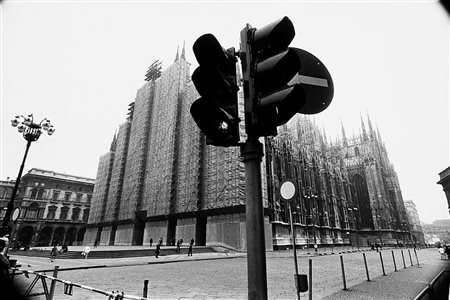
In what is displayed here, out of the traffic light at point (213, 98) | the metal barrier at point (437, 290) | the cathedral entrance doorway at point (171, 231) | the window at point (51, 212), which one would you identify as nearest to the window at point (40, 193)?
the window at point (51, 212)

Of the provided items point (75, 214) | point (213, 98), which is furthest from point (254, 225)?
point (75, 214)

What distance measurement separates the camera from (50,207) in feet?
166

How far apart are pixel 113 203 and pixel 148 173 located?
438 inches

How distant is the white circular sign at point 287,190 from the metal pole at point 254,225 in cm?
224

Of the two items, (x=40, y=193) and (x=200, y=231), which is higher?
(x=40, y=193)

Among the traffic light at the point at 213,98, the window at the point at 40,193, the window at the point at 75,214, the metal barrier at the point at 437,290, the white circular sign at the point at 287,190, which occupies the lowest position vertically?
the metal barrier at the point at 437,290

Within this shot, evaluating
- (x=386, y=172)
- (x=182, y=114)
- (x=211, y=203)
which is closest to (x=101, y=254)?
(x=211, y=203)

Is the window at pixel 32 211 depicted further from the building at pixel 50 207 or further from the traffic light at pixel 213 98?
the traffic light at pixel 213 98

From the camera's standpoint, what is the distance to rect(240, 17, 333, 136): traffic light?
69.0 inches

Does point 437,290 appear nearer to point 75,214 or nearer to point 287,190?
point 287,190

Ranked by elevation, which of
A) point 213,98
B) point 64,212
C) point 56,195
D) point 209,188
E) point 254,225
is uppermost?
point 56,195

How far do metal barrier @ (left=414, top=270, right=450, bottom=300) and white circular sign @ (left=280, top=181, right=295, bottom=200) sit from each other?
181 cm

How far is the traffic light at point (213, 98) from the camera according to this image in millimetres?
1914

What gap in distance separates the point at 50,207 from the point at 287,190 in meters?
61.3
